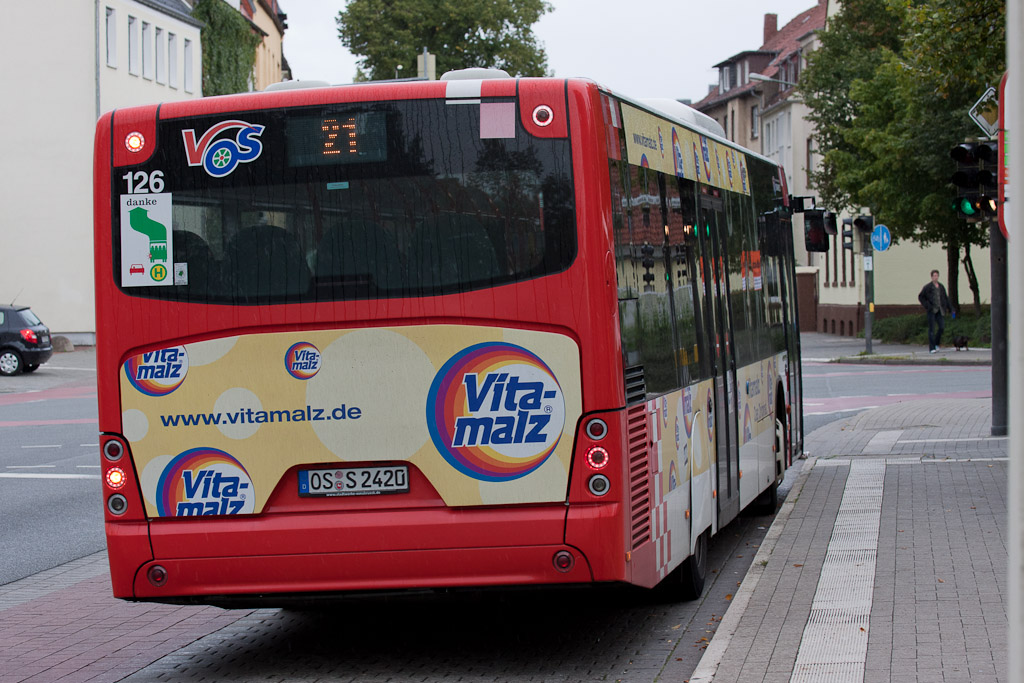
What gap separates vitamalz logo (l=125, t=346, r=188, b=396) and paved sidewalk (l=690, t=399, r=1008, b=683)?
2.69 m

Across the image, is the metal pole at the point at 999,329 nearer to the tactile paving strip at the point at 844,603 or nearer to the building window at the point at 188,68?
the tactile paving strip at the point at 844,603

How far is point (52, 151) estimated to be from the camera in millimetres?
47969

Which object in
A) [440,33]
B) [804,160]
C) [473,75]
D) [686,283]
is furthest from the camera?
[804,160]

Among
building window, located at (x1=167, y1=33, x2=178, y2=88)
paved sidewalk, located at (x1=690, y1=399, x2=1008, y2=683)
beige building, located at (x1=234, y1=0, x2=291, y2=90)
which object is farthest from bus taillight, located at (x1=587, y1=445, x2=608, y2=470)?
beige building, located at (x1=234, y1=0, x2=291, y2=90)

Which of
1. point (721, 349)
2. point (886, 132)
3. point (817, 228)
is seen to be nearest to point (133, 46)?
point (886, 132)

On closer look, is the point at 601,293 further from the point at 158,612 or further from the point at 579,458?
the point at 158,612

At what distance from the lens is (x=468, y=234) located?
6656 millimetres

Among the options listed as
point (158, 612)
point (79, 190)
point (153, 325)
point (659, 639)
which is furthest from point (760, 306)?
point (79, 190)

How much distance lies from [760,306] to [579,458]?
5.27 m

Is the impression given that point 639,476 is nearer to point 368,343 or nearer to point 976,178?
point 368,343

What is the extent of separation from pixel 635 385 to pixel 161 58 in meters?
50.1

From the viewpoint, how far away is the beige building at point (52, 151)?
47438 mm

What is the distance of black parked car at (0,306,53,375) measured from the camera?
1439 inches

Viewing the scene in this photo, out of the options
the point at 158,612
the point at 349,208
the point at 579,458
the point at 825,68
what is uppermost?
the point at 825,68
